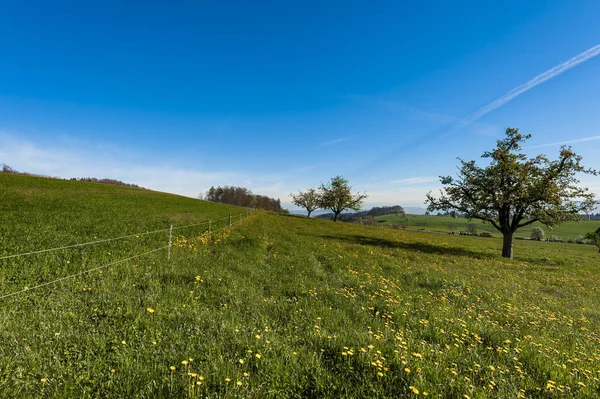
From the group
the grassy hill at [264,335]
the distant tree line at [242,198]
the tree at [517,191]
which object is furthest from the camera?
the distant tree line at [242,198]

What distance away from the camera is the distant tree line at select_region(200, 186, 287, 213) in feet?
495

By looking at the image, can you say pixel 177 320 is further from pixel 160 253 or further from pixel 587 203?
pixel 587 203

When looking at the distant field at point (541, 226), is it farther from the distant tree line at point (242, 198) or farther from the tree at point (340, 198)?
the distant tree line at point (242, 198)

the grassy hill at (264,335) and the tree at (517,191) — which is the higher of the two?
the tree at (517,191)

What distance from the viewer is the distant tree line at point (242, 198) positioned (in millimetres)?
150875

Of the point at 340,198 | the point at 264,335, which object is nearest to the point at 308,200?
the point at 340,198

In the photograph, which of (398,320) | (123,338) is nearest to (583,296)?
(398,320)

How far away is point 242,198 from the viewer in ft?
525

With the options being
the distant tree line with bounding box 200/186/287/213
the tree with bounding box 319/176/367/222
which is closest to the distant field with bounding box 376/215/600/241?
the tree with bounding box 319/176/367/222

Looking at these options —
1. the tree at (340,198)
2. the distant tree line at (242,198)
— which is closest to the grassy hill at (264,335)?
the tree at (340,198)

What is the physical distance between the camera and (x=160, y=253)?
11.5m

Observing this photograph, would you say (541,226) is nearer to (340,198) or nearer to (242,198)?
(340,198)

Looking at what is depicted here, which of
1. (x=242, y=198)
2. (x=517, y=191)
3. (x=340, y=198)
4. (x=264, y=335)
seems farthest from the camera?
(x=242, y=198)

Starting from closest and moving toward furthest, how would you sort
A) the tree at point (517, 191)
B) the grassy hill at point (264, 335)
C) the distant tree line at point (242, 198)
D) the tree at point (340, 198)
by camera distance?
the grassy hill at point (264, 335), the tree at point (517, 191), the tree at point (340, 198), the distant tree line at point (242, 198)
